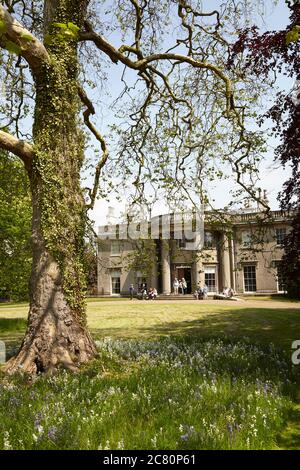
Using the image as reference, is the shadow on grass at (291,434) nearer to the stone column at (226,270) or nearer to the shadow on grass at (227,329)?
the shadow on grass at (227,329)

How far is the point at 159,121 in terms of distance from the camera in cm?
1474

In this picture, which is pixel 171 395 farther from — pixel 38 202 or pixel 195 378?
pixel 38 202

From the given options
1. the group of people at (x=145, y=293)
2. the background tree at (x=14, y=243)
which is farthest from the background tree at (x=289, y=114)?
the group of people at (x=145, y=293)

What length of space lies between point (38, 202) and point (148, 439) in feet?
19.0

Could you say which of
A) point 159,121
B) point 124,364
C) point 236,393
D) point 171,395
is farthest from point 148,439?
point 159,121

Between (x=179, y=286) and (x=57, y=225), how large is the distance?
1590 inches

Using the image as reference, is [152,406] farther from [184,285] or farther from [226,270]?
[226,270]

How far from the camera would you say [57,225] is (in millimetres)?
8555

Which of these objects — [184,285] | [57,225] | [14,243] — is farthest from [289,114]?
[184,285]

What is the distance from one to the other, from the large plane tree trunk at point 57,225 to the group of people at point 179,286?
1469 inches

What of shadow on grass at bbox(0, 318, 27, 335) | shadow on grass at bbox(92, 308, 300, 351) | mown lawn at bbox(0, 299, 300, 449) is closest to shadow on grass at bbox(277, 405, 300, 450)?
mown lawn at bbox(0, 299, 300, 449)

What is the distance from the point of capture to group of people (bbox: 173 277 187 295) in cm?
4609

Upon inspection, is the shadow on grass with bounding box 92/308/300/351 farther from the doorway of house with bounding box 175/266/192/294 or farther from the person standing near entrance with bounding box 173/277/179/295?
the doorway of house with bounding box 175/266/192/294

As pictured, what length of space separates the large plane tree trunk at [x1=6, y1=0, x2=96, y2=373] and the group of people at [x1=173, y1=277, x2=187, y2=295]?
122 feet
